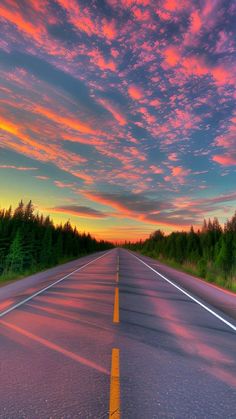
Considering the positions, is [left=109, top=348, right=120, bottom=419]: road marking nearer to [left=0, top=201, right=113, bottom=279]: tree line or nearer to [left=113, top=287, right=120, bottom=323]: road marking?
[left=113, top=287, right=120, bottom=323]: road marking

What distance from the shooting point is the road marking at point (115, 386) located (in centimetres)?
338

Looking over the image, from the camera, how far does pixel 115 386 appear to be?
13.2 feet

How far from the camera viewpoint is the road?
3.53 m

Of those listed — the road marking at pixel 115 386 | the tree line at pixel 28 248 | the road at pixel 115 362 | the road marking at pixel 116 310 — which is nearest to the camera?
the road marking at pixel 115 386

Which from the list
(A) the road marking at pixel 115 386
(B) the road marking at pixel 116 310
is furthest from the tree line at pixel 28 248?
(A) the road marking at pixel 115 386

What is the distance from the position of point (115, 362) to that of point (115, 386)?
843 millimetres

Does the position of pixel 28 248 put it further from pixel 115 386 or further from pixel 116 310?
pixel 115 386

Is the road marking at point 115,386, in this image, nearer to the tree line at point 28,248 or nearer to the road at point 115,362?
the road at point 115,362

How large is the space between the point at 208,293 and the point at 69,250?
2081 inches

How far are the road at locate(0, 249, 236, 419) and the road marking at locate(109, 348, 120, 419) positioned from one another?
Result: 14mm

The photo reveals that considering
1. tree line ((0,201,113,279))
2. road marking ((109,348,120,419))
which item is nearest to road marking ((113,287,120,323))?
road marking ((109,348,120,419))

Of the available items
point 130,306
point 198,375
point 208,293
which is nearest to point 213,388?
point 198,375

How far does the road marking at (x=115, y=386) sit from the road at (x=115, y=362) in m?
0.01

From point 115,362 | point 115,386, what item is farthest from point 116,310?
point 115,386
